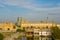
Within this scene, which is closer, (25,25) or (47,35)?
(47,35)

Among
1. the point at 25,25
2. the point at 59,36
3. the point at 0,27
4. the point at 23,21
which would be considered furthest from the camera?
the point at 23,21

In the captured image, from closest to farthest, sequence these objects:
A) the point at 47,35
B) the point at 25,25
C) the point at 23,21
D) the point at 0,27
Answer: the point at 47,35 → the point at 0,27 → the point at 25,25 → the point at 23,21

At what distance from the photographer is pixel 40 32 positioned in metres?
33.4

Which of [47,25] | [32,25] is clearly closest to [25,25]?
[32,25]

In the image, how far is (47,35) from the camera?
33.1 m

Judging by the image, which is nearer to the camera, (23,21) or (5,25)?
(5,25)

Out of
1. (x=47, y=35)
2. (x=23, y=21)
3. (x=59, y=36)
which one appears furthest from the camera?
(x=23, y=21)

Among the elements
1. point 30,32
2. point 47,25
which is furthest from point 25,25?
point 30,32

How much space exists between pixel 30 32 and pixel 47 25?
12.3 metres

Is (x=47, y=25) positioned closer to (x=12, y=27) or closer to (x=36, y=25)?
(x=36, y=25)

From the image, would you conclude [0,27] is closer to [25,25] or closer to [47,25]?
[25,25]

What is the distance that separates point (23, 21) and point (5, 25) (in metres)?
7.41

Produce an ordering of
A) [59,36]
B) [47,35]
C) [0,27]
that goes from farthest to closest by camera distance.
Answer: [0,27] < [47,35] < [59,36]

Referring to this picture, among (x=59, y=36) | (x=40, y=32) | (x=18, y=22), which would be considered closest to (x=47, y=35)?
(x=40, y=32)
